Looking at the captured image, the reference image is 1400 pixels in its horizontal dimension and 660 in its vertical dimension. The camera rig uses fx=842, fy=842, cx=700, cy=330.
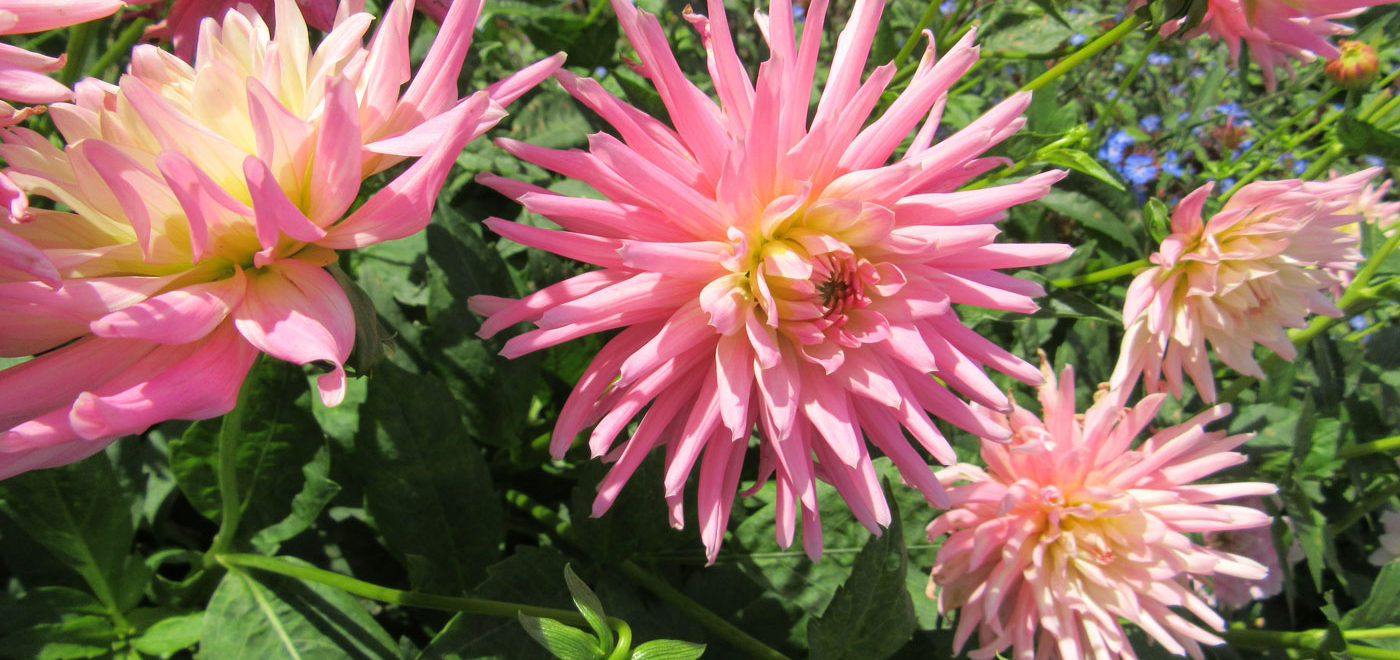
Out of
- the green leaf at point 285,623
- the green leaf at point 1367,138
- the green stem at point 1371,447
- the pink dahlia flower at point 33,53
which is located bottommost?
the green leaf at point 285,623

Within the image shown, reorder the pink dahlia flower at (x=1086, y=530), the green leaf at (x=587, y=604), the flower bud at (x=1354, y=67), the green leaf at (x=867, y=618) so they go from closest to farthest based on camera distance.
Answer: the green leaf at (x=587, y=604) → the green leaf at (x=867, y=618) → the pink dahlia flower at (x=1086, y=530) → the flower bud at (x=1354, y=67)

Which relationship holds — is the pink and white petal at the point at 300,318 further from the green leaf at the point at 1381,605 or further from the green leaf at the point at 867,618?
the green leaf at the point at 1381,605

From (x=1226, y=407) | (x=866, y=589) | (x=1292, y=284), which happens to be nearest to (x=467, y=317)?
(x=866, y=589)

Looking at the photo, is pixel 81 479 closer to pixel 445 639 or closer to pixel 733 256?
pixel 445 639

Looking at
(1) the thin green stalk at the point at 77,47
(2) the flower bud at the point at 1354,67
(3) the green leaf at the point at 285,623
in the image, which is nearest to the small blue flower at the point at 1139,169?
(2) the flower bud at the point at 1354,67

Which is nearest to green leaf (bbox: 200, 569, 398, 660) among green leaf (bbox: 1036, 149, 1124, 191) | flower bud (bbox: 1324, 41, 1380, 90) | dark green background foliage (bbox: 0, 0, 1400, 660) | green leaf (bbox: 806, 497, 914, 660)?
dark green background foliage (bbox: 0, 0, 1400, 660)
